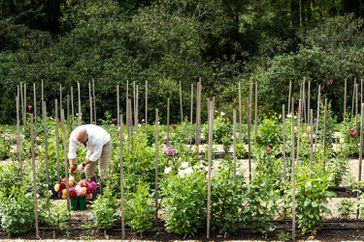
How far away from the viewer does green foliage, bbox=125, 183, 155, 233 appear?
6734 millimetres

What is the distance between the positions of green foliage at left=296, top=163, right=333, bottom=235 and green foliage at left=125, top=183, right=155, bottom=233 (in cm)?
156

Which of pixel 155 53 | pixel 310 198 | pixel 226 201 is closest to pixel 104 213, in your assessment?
pixel 226 201

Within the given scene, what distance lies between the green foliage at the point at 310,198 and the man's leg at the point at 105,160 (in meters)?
2.64

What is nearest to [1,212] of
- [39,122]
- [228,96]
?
[39,122]

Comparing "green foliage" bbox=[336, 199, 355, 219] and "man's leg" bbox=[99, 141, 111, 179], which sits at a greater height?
"man's leg" bbox=[99, 141, 111, 179]

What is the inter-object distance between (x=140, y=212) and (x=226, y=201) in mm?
911

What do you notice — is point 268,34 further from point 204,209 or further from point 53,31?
point 204,209

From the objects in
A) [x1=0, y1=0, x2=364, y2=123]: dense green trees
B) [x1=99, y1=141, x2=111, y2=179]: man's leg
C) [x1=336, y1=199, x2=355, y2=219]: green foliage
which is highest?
[x1=0, y1=0, x2=364, y2=123]: dense green trees

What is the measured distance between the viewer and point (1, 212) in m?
6.84

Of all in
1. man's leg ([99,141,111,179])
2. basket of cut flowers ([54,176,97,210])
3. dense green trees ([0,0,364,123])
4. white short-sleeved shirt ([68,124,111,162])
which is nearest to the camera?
basket of cut flowers ([54,176,97,210])

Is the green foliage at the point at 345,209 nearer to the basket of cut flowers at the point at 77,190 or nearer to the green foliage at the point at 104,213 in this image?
the green foliage at the point at 104,213

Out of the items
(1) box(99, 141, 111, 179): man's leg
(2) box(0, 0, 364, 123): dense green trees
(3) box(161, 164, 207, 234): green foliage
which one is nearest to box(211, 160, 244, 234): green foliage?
(3) box(161, 164, 207, 234): green foliage

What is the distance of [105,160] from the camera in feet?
27.4

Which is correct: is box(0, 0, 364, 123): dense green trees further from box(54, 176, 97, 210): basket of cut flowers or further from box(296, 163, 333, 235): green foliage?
box(296, 163, 333, 235): green foliage
